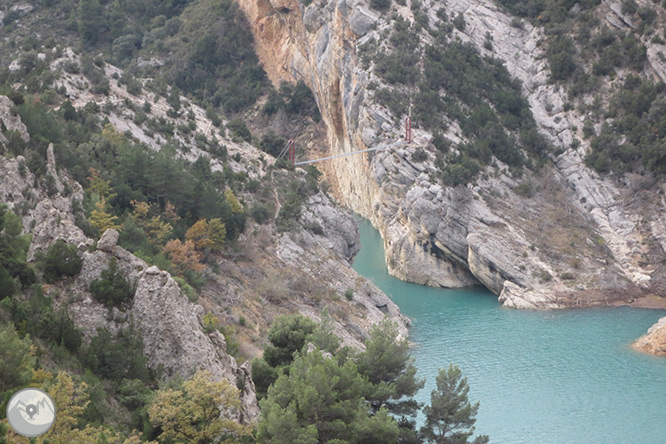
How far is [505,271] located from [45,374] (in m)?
41.5

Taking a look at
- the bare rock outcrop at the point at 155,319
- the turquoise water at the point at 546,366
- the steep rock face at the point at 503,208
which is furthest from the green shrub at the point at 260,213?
Answer: the bare rock outcrop at the point at 155,319

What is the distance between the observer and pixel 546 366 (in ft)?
121

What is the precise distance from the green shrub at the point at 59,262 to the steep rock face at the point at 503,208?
36115 millimetres

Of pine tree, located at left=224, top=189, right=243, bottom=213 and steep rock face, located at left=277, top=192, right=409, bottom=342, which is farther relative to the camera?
pine tree, located at left=224, top=189, right=243, bottom=213

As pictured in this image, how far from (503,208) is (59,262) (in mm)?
41993

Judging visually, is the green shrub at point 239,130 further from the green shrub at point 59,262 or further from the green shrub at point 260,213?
the green shrub at point 59,262

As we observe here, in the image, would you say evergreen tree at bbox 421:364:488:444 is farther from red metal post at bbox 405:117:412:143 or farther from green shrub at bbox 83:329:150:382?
red metal post at bbox 405:117:412:143

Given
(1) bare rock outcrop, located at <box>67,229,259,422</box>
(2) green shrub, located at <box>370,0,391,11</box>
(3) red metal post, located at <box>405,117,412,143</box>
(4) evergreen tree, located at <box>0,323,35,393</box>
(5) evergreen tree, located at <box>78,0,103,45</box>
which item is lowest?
(5) evergreen tree, located at <box>78,0,103,45</box>

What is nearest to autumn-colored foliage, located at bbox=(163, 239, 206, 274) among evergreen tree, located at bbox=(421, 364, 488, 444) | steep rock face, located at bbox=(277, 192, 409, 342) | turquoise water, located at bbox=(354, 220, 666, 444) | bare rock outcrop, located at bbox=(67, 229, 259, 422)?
steep rock face, located at bbox=(277, 192, 409, 342)

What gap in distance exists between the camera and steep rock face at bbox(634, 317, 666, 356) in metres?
38.3

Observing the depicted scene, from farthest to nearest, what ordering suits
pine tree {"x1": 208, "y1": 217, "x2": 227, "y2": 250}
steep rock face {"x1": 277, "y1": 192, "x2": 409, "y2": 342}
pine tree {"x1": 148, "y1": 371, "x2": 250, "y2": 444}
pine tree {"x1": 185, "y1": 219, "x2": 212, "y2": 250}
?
1. steep rock face {"x1": 277, "y1": 192, "x2": 409, "y2": 342}
2. pine tree {"x1": 208, "y1": 217, "x2": 227, "y2": 250}
3. pine tree {"x1": 185, "y1": 219, "x2": 212, "y2": 250}
4. pine tree {"x1": 148, "y1": 371, "x2": 250, "y2": 444}

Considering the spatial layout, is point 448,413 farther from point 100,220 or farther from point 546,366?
point 546,366

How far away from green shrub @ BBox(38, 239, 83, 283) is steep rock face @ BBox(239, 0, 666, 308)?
118 ft

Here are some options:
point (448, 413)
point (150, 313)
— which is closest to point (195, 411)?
point (150, 313)
